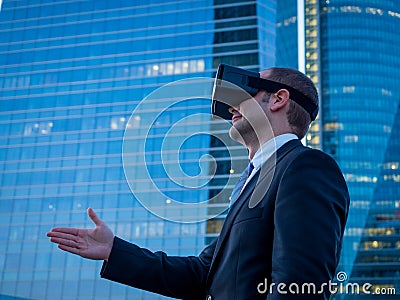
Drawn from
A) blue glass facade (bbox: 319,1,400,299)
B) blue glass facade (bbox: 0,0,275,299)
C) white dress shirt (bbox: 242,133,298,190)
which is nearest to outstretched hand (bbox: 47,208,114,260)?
white dress shirt (bbox: 242,133,298,190)

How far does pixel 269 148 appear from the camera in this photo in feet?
5.71

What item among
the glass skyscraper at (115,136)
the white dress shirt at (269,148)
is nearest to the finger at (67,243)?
the white dress shirt at (269,148)

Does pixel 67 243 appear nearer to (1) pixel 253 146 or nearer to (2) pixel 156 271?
(2) pixel 156 271

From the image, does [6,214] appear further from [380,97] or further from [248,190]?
[248,190]

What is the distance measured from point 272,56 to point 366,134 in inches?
771

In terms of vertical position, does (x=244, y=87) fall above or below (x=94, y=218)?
above

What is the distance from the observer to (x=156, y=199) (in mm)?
43906

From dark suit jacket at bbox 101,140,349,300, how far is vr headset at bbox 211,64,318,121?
0.18 meters

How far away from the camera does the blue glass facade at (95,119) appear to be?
43188mm

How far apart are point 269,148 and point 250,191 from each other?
0.69 feet

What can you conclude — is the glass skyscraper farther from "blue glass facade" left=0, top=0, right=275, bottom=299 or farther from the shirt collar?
the shirt collar

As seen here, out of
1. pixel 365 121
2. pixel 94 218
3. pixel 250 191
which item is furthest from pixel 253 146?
pixel 365 121

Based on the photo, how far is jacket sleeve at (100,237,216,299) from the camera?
1.70 meters

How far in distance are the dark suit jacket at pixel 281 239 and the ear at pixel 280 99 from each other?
152 mm
